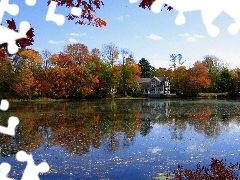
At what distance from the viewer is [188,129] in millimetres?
18625

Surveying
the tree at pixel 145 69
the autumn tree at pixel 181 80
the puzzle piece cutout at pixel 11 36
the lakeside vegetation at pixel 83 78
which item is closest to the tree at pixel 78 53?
the lakeside vegetation at pixel 83 78

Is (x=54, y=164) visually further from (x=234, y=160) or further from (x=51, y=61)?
(x=51, y=61)

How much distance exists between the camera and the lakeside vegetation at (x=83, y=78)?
5206cm

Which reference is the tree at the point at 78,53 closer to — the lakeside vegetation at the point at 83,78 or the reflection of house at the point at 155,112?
the lakeside vegetation at the point at 83,78

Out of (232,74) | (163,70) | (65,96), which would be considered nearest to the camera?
(65,96)


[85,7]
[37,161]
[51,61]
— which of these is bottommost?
[37,161]

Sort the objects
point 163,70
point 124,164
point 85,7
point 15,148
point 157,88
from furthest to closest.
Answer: point 163,70
point 157,88
point 15,148
point 124,164
point 85,7

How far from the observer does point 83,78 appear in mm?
57188

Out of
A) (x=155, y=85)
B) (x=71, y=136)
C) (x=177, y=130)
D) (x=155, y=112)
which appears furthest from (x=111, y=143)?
(x=155, y=85)

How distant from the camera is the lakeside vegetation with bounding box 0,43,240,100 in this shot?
2050 inches

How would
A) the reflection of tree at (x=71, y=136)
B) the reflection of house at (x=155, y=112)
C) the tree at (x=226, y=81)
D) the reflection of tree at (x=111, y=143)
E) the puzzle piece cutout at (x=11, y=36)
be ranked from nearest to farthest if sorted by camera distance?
the puzzle piece cutout at (x=11, y=36) → the reflection of tree at (x=111, y=143) → the reflection of tree at (x=71, y=136) → the reflection of house at (x=155, y=112) → the tree at (x=226, y=81)

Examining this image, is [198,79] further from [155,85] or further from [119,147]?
[119,147]

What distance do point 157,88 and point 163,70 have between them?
13.1m

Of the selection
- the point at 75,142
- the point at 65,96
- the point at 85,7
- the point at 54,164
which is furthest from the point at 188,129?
the point at 65,96
